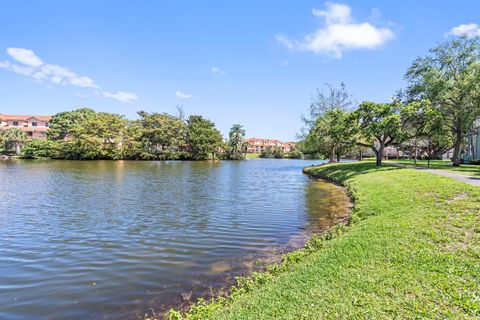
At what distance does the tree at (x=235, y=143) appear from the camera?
91.6 metres

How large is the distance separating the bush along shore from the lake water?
1.30 m

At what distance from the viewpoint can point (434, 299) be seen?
14.6ft

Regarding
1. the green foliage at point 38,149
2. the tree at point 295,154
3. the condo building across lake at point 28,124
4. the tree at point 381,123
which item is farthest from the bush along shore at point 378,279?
the tree at point 295,154

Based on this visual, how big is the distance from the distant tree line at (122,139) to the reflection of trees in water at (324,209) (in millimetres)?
57568

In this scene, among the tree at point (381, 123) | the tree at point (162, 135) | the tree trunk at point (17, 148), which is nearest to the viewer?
the tree at point (381, 123)

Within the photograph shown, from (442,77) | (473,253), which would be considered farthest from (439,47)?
(473,253)

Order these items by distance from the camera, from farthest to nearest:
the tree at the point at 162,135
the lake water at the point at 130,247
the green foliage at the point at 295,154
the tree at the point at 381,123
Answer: the green foliage at the point at 295,154 < the tree at the point at 162,135 < the tree at the point at 381,123 < the lake water at the point at 130,247

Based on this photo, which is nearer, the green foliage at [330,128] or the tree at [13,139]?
the green foliage at [330,128]

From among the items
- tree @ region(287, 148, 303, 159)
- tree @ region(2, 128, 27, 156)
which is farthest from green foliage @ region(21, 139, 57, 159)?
tree @ region(287, 148, 303, 159)

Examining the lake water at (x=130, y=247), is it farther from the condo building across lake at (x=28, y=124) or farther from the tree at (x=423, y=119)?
the condo building across lake at (x=28, y=124)

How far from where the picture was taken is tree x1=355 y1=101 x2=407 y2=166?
1013 inches

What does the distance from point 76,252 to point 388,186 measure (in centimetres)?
A: 1578

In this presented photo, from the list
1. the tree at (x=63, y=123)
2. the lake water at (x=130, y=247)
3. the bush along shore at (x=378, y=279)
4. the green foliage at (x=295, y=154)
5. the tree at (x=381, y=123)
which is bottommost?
the lake water at (x=130, y=247)

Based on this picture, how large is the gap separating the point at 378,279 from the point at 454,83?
30944 mm
